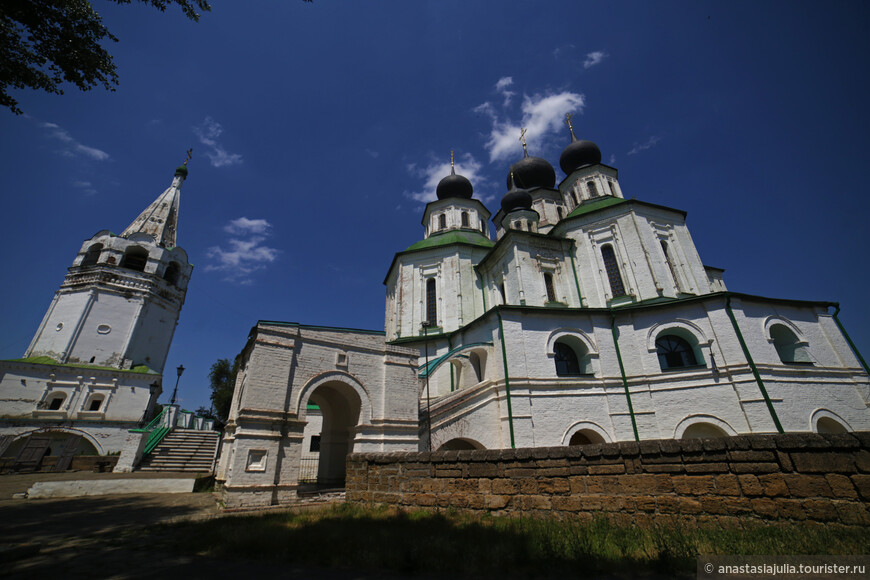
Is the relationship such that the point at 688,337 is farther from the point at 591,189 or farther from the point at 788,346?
the point at 591,189

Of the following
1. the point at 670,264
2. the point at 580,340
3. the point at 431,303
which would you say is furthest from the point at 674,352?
the point at 431,303

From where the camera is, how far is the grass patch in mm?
3699

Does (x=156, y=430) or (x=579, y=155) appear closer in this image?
(x=156, y=430)

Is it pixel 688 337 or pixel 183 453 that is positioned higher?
pixel 688 337

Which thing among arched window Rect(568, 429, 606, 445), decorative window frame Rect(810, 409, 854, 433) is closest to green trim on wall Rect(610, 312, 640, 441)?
arched window Rect(568, 429, 606, 445)

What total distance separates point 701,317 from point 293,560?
17.0 meters

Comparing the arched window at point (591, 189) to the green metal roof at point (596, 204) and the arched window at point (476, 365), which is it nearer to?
the green metal roof at point (596, 204)

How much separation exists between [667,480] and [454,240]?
19453 mm

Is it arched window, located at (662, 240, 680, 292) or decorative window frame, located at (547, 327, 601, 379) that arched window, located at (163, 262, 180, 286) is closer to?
decorative window frame, located at (547, 327, 601, 379)

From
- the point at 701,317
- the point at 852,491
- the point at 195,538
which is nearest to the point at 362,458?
the point at 195,538

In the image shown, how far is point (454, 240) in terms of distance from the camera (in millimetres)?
23484

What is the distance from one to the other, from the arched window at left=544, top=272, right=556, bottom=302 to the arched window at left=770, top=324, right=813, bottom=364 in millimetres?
9000

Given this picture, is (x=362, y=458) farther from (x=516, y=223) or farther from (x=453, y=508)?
(x=516, y=223)

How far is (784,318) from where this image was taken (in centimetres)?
1526
